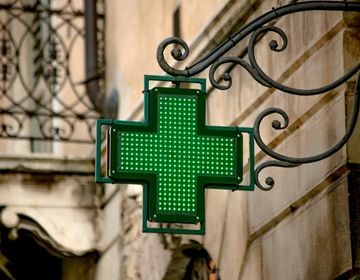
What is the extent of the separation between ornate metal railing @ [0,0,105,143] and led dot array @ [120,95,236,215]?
8.47 m

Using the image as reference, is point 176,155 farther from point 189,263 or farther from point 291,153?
point 189,263

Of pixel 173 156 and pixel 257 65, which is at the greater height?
pixel 257 65

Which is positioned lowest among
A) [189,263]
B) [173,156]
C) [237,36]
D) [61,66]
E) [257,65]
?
[189,263]

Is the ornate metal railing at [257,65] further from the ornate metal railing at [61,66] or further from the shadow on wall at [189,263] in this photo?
the ornate metal railing at [61,66]

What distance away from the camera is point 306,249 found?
492 inches

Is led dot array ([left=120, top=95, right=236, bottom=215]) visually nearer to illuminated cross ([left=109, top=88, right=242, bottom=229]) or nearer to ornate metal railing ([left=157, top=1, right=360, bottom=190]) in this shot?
illuminated cross ([left=109, top=88, right=242, bottom=229])

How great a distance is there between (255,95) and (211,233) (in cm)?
141

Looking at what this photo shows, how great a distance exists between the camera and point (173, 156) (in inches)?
413

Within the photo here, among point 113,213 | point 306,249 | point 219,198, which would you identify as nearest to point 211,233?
point 219,198

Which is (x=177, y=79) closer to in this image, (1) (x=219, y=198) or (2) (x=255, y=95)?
(2) (x=255, y=95)

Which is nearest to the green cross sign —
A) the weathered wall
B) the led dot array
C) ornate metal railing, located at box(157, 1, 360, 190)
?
the led dot array

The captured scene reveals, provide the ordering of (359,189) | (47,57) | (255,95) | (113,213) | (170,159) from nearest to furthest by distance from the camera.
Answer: (170,159) → (359,189) → (255,95) → (113,213) → (47,57)

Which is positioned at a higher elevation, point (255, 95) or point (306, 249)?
point (255, 95)

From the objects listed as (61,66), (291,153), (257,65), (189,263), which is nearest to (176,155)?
(257,65)
